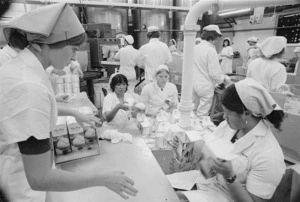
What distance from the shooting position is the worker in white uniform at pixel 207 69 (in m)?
2.86

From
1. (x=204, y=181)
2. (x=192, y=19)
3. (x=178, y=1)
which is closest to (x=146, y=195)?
(x=204, y=181)

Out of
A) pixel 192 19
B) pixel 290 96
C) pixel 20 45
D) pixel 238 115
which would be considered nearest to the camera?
pixel 20 45

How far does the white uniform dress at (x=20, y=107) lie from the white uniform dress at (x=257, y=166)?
743mm

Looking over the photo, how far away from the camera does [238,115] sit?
1.07m

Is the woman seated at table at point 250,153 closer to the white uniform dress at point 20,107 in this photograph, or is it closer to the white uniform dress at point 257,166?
the white uniform dress at point 257,166

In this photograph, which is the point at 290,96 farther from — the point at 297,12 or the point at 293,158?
the point at 297,12

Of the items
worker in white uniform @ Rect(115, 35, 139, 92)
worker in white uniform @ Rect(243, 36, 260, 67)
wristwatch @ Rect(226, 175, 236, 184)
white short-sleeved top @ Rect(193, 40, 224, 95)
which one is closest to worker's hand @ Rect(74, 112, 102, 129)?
wristwatch @ Rect(226, 175, 236, 184)

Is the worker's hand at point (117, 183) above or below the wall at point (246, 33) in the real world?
below

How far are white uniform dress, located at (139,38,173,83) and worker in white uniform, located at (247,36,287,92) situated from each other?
5.96 feet

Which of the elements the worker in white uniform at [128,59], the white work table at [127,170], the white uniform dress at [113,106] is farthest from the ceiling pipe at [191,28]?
the worker in white uniform at [128,59]

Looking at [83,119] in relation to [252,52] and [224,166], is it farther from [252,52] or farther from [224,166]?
[252,52]

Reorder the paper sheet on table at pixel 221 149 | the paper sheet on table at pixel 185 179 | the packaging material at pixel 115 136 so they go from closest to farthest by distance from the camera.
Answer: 1. the paper sheet on table at pixel 221 149
2. the paper sheet on table at pixel 185 179
3. the packaging material at pixel 115 136

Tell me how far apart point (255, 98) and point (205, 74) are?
2.05 metres

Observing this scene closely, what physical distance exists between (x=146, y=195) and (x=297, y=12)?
7.61 metres
